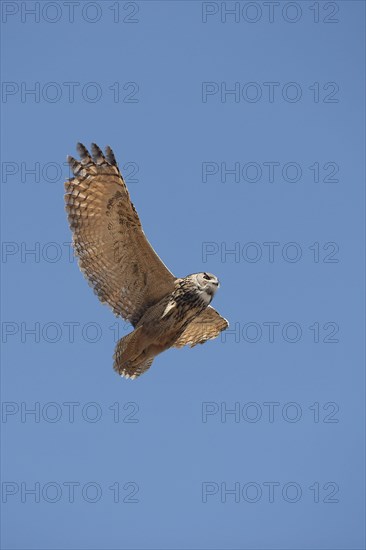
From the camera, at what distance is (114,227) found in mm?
12805

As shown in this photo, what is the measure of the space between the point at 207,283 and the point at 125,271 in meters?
1.08

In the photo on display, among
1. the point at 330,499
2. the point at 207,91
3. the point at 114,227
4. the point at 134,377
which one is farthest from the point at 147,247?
the point at 330,499

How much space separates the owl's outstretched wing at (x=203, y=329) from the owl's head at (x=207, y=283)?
1.39 metres

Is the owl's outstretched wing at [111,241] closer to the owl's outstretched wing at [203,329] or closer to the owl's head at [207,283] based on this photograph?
the owl's head at [207,283]

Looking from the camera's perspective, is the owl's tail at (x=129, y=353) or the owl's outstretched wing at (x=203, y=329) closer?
the owl's tail at (x=129, y=353)

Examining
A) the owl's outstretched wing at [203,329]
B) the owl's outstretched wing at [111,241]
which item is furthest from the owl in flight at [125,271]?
the owl's outstretched wing at [203,329]

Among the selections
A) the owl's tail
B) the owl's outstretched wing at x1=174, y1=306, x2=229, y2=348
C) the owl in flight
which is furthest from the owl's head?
the owl's outstretched wing at x1=174, y1=306, x2=229, y2=348

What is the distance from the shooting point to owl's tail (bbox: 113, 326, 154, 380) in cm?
1278

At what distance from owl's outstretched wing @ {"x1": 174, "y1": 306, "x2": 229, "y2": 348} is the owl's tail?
4.35 ft

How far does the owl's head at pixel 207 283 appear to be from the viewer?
12672 mm

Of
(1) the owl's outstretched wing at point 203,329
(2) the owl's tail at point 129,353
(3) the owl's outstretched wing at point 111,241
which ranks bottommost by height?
(2) the owl's tail at point 129,353

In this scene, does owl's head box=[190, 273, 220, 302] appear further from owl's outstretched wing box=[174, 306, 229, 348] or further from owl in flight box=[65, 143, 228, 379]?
owl's outstretched wing box=[174, 306, 229, 348]

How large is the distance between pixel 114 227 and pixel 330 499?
744 centimetres

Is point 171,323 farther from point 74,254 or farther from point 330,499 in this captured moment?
point 330,499
